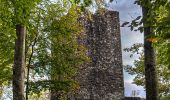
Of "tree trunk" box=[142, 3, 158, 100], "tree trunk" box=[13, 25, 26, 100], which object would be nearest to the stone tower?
"tree trunk" box=[13, 25, 26, 100]

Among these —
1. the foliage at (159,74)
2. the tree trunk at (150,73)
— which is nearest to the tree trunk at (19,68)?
the tree trunk at (150,73)

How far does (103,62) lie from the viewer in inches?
1131

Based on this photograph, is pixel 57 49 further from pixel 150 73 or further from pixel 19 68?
pixel 150 73

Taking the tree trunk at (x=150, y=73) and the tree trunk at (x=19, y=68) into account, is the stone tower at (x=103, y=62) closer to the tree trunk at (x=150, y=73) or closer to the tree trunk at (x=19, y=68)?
the tree trunk at (x=19, y=68)

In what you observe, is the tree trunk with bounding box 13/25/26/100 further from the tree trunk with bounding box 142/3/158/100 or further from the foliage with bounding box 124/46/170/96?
the foliage with bounding box 124/46/170/96

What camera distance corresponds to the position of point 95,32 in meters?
29.0

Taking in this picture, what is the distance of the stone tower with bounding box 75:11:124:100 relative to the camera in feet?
90.9

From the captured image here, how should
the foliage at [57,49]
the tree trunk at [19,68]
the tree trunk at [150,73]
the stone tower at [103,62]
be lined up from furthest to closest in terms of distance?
the stone tower at [103,62] < the foliage at [57,49] < the tree trunk at [19,68] < the tree trunk at [150,73]

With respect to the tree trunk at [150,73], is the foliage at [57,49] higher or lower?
higher

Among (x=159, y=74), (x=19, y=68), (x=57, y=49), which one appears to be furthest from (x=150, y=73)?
(x=159, y=74)

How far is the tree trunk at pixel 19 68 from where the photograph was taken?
14141 mm

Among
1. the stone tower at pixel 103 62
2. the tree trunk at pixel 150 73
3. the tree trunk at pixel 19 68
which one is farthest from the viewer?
the stone tower at pixel 103 62

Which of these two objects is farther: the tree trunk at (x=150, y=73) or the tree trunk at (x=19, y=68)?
the tree trunk at (x=19, y=68)

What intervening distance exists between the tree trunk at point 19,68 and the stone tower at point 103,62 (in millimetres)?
12746
